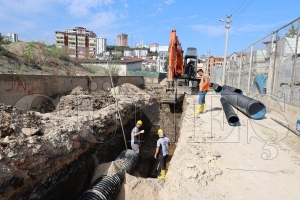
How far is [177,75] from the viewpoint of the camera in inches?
562

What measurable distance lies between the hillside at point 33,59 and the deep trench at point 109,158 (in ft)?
20.2

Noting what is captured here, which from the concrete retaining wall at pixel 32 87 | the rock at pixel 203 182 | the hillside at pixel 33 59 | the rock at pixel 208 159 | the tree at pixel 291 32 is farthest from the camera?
the hillside at pixel 33 59

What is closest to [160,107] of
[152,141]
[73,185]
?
[152,141]

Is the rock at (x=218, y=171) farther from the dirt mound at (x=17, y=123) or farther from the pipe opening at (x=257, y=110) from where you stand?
the pipe opening at (x=257, y=110)

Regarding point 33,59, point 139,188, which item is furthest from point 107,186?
point 33,59

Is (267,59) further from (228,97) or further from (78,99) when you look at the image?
(78,99)

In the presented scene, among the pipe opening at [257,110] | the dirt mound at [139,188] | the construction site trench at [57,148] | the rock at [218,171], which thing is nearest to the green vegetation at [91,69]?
the construction site trench at [57,148]

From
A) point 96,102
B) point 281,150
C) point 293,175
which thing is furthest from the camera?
point 96,102

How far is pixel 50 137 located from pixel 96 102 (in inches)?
171

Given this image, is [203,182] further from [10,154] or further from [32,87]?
[32,87]

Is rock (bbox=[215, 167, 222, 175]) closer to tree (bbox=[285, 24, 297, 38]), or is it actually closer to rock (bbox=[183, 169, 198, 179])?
rock (bbox=[183, 169, 198, 179])

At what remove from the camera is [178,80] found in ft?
53.1

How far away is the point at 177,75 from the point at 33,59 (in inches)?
351

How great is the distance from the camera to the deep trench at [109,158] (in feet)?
14.4
